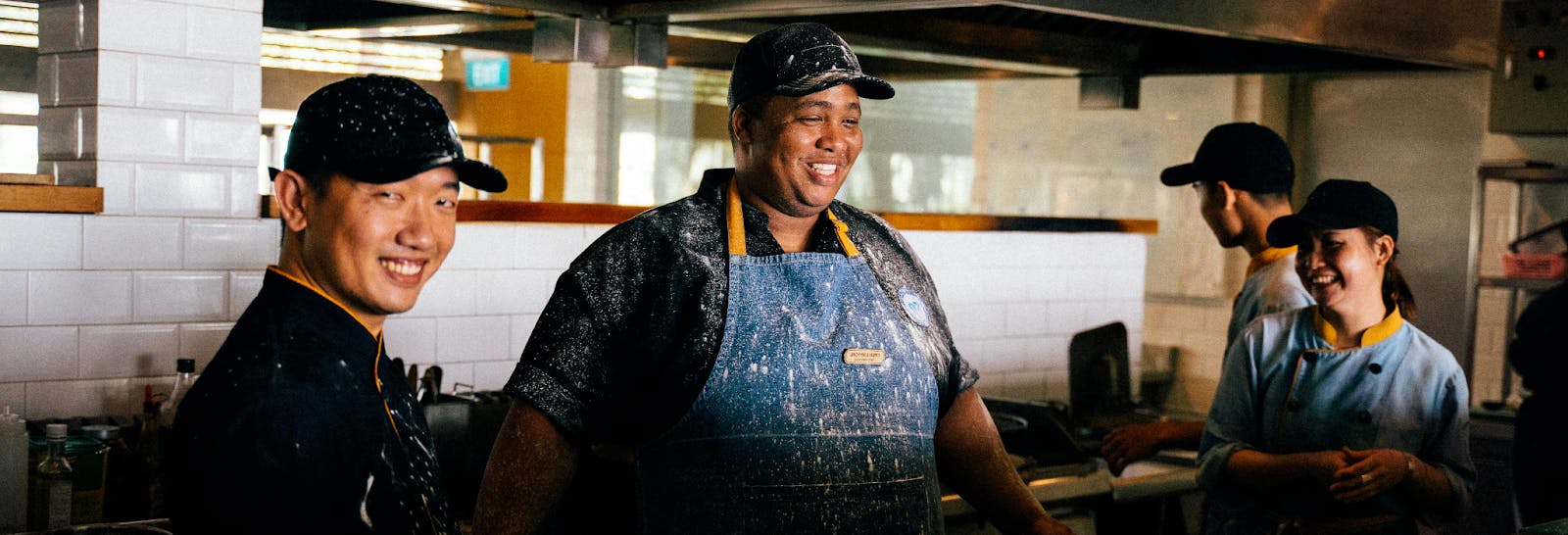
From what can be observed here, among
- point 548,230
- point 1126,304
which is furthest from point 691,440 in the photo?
point 1126,304

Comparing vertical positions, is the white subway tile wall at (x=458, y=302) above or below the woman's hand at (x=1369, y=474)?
above

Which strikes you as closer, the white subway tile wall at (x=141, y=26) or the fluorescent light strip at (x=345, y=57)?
the white subway tile wall at (x=141, y=26)

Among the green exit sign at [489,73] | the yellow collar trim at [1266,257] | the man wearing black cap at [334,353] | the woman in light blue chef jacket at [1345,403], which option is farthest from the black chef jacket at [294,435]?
the green exit sign at [489,73]

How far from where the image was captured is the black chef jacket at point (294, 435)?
1105 millimetres

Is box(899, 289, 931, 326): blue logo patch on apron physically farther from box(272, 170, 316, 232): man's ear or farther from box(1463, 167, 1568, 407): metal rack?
box(1463, 167, 1568, 407): metal rack

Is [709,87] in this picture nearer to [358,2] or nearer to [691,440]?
[358,2]

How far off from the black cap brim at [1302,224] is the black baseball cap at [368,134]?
1.76m

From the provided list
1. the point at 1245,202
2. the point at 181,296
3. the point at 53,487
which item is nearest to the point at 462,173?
the point at 53,487

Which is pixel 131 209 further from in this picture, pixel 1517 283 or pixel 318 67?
pixel 318 67

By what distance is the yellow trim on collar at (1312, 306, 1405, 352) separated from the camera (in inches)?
99.5

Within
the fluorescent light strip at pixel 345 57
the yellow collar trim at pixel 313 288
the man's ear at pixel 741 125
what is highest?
the fluorescent light strip at pixel 345 57

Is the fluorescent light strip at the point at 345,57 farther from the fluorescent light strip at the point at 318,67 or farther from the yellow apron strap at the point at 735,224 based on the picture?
the yellow apron strap at the point at 735,224

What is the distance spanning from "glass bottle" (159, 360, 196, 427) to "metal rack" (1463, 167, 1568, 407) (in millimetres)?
4784

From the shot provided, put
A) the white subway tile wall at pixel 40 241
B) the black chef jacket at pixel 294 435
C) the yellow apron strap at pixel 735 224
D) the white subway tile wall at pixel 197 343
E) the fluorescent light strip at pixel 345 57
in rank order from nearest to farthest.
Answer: the black chef jacket at pixel 294 435 → the yellow apron strap at pixel 735 224 → the white subway tile wall at pixel 40 241 → the white subway tile wall at pixel 197 343 → the fluorescent light strip at pixel 345 57
